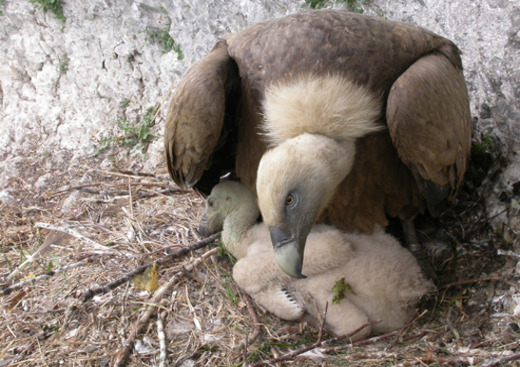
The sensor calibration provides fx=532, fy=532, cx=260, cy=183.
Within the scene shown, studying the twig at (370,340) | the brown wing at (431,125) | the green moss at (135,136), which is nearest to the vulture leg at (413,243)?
the brown wing at (431,125)

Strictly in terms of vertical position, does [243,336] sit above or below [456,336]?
below

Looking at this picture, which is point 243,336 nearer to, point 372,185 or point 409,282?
point 409,282

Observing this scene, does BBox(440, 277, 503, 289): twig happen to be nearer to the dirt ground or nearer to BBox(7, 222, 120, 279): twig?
the dirt ground

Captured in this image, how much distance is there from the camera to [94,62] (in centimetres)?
515

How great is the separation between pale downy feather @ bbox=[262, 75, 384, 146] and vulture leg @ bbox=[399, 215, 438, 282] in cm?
91

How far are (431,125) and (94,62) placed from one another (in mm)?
3558

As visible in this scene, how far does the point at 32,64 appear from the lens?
5.32 meters

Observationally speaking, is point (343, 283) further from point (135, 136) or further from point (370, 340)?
point (135, 136)

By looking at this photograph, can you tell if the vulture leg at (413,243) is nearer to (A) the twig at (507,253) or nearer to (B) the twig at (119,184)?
(A) the twig at (507,253)

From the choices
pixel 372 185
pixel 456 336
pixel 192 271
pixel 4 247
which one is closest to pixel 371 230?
pixel 372 185

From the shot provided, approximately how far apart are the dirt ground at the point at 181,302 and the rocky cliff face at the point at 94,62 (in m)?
0.88

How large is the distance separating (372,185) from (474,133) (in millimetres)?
1061

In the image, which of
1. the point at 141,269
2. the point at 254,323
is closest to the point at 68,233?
the point at 141,269

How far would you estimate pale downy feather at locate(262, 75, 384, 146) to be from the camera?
282 cm
